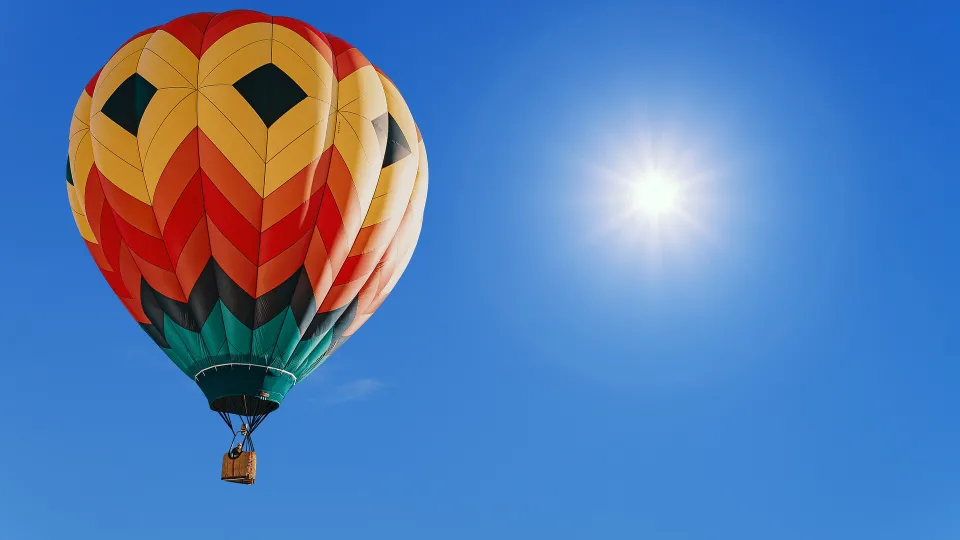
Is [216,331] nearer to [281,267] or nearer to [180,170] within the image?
[281,267]

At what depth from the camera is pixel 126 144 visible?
20141mm

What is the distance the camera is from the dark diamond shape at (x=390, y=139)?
68.6 ft

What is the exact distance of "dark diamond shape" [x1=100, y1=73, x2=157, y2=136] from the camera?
66.0 feet

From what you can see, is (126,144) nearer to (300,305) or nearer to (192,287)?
(192,287)

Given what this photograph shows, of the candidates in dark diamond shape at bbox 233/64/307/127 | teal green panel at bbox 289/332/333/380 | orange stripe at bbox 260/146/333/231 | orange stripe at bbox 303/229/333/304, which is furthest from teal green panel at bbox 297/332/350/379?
dark diamond shape at bbox 233/64/307/127

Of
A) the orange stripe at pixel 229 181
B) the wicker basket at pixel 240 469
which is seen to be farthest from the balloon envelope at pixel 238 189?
the wicker basket at pixel 240 469

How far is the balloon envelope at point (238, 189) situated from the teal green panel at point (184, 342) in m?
0.03

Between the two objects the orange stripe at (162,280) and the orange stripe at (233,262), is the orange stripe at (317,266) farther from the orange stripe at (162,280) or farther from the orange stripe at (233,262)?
the orange stripe at (162,280)

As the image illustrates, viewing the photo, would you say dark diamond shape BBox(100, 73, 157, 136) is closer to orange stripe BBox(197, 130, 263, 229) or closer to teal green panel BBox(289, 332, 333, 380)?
orange stripe BBox(197, 130, 263, 229)

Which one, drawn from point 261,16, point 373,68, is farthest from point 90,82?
point 373,68

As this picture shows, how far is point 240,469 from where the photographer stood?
64.8 feet

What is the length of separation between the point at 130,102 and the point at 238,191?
251 cm

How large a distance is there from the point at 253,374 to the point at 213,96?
14.8ft

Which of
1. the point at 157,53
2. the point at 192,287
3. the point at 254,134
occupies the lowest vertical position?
the point at 192,287
